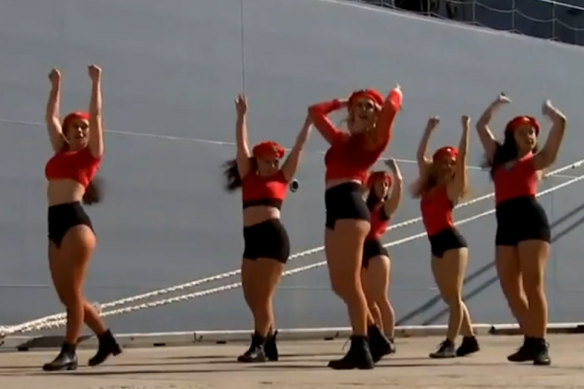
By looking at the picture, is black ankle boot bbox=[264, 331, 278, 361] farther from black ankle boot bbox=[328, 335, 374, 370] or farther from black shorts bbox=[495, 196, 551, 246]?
black shorts bbox=[495, 196, 551, 246]

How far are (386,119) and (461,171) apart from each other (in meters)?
1.39

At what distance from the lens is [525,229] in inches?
211

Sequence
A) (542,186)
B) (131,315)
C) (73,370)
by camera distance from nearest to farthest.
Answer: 1. (73,370)
2. (131,315)
3. (542,186)

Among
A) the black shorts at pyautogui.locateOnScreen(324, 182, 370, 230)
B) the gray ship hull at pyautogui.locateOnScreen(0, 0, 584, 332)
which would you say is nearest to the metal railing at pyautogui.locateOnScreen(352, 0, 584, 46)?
the gray ship hull at pyautogui.locateOnScreen(0, 0, 584, 332)

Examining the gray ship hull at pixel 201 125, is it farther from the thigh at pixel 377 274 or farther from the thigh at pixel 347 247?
the thigh at pixel 347 247

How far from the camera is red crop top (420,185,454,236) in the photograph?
255 inches

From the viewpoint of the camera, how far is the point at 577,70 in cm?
1173

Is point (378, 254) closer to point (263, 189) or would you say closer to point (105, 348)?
point (263, 189)

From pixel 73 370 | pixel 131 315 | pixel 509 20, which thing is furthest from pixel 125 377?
pixel 509 20

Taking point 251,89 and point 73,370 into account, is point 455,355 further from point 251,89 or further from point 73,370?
point 251,89

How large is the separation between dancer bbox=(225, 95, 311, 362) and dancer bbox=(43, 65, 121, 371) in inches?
33.9

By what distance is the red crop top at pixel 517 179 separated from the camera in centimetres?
541

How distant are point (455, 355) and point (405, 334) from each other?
3.26m

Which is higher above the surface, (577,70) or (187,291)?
(577,70)
